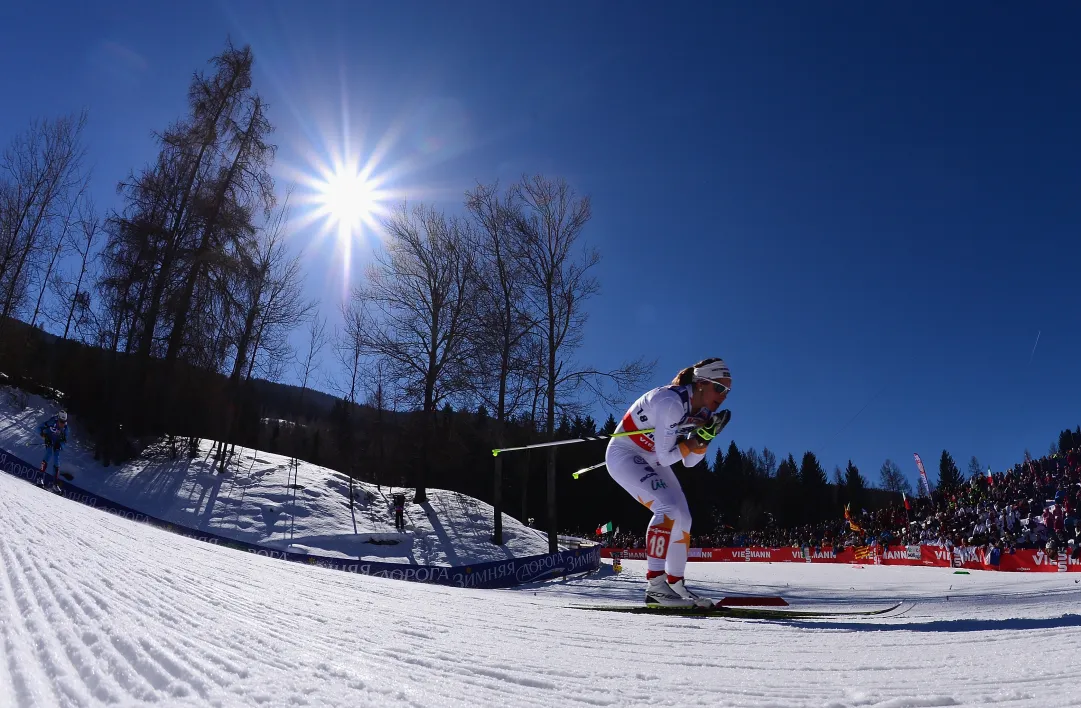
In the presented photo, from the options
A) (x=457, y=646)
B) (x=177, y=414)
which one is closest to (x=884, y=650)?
(x=457, y=646)

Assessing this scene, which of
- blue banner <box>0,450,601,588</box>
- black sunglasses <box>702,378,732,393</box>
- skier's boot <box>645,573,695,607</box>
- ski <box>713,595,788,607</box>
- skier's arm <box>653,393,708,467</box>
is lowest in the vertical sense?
blue banner <box>0,450,601,588</box>

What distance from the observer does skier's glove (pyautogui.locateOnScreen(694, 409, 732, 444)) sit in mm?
5180

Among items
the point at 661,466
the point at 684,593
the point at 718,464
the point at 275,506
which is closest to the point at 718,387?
the point at 661,466

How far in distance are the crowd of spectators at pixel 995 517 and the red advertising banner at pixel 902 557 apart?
1.15ft

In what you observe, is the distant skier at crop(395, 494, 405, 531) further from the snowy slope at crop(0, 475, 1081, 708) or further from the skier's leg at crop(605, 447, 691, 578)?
the snowy slope at crop(0, 475, 1081, 708)

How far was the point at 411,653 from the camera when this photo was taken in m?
2.02

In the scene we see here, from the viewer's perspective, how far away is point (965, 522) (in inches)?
784

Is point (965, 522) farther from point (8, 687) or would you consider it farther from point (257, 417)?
point (257, 417)

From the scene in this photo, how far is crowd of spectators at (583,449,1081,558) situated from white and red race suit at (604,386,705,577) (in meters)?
14.9

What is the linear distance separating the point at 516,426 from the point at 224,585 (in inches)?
636

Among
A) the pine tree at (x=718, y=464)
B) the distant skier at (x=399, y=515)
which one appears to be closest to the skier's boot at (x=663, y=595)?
the distant skier at (x=399, y=515)

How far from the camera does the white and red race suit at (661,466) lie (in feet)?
17.0


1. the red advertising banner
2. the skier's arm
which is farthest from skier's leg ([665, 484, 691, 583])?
the red advertising banner

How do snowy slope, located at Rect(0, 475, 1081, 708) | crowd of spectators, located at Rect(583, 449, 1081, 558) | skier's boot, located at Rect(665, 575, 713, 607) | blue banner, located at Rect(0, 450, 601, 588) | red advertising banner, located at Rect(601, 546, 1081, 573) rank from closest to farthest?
snowy slope, located at Rect(0, 475, 1081, 708), skier's boot, located at Rect(665, 575, 713, 607), blue banner, located at Rect(0, 450, 601, 588), red advertising banner, located at Rect(601, 546, 1081, 573), crowd of spectators, located at Rect(583, 449, 1081, 558)
